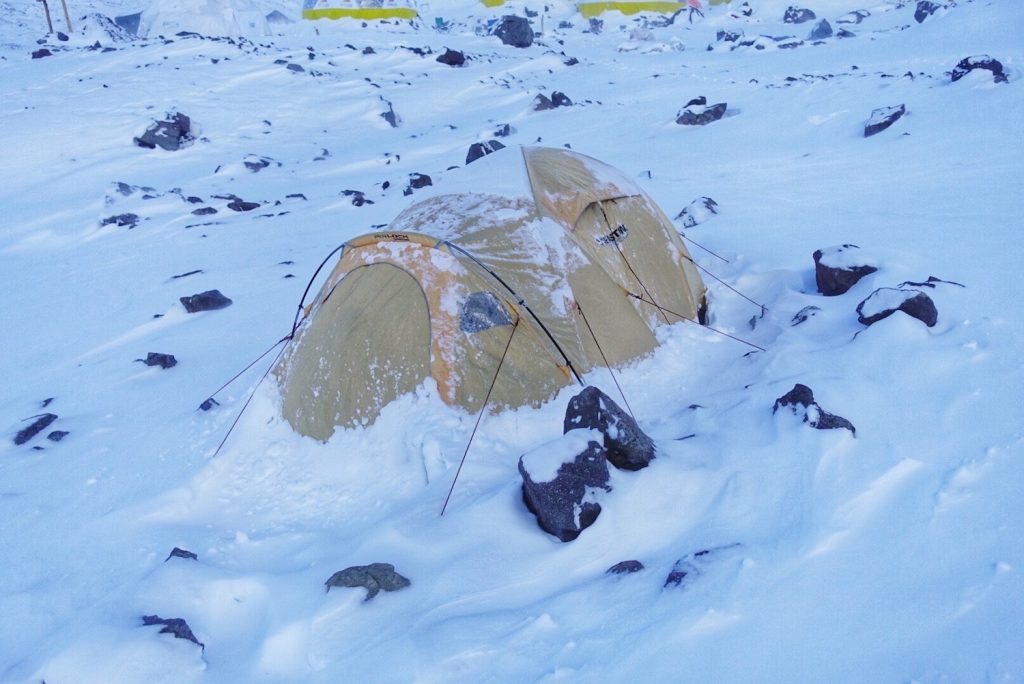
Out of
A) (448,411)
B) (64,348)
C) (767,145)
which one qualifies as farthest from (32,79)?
(448,411)

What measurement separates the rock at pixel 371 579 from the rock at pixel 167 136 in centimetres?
1551

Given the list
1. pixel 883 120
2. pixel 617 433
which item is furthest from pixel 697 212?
pixel 617 433

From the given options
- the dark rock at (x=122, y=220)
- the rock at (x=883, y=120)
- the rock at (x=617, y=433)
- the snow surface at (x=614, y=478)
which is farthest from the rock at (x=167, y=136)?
the rock at (x=617, y=433)

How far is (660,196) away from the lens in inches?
415

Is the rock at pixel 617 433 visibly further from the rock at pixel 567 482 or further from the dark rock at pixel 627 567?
the dark rock at pixel 627 567

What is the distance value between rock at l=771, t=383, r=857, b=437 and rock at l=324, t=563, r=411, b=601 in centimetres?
251

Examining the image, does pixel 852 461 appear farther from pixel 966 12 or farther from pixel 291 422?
pixel 966 12

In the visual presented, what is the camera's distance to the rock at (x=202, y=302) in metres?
8.52

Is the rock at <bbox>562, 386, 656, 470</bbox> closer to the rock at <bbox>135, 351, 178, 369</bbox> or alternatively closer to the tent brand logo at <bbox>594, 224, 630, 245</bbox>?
the tent brand logo at <bbox>594, 224, 630, 245</bbox>

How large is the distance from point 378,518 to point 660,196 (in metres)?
7.41

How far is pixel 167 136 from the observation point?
16641 millimetres

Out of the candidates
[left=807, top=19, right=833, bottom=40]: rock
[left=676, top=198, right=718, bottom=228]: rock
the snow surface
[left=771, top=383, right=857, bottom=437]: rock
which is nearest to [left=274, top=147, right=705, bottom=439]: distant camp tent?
the snow surface

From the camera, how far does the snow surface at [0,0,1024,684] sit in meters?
3.15

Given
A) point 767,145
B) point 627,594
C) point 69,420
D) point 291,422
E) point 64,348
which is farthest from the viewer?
point 767,145
